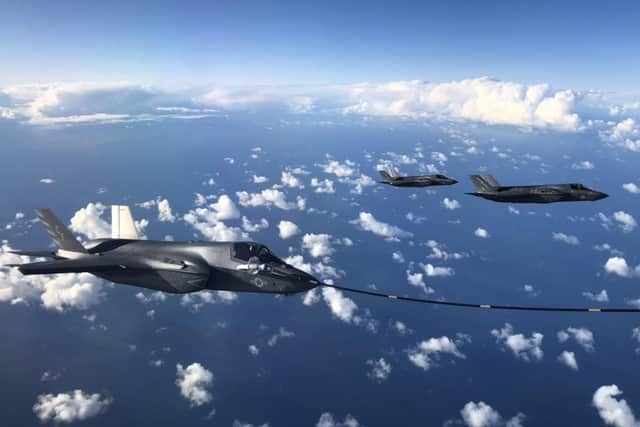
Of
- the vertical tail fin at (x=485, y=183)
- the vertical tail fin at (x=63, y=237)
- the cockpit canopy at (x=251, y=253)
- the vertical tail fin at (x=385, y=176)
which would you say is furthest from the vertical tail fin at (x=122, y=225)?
the vertical tail fin at (x=385, y=176)

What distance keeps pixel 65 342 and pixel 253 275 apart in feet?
420

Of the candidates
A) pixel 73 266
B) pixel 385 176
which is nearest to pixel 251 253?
pixel 73 266

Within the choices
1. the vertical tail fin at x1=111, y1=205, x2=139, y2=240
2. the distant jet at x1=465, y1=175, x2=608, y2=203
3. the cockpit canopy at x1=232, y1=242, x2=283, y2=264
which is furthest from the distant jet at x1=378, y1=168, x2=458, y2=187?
the vertical tail fin at x1=111, y1=205, x2=139, y2=240

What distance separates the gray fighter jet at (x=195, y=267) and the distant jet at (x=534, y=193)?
1598cm

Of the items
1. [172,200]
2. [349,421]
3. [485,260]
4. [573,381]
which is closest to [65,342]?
[172,200]

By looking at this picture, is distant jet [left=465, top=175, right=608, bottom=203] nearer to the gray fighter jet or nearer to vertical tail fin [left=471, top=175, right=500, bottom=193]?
vertical tail fin [left=471, top=175, right=500, bottom=193]

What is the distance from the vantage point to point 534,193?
71.5 feet

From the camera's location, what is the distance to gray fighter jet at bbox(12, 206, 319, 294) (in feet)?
38.5

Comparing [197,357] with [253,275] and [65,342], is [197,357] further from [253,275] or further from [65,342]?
[253,275]

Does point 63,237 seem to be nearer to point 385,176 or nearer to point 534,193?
point 534,193

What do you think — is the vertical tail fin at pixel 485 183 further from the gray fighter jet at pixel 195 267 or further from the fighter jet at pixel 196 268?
the gray fighter jet at pixel 195 267

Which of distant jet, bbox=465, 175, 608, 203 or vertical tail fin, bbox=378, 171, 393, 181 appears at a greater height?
distant jet, bbox=465, 175, 608, 203

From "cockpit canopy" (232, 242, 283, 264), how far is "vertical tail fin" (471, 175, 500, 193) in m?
17.0

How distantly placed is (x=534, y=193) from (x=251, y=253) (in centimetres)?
2068
